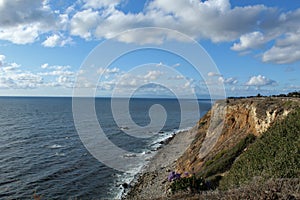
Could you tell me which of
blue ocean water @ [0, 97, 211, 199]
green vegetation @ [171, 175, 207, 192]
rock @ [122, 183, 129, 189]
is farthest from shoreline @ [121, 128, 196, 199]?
green vegetation @ [171, 175, 207, 192]

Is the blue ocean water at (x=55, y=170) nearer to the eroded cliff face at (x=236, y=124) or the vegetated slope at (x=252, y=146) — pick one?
the eroded cliff face at (x=236, y=124)

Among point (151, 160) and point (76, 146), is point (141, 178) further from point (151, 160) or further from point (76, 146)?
point (76, 146)

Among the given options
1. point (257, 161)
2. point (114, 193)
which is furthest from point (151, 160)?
point (257, 161)

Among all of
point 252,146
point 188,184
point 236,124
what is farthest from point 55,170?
point 188,184

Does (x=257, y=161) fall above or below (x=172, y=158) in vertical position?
above

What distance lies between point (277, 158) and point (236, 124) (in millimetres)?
21063

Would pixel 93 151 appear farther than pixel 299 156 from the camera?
Yes

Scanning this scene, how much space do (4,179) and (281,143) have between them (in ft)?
104

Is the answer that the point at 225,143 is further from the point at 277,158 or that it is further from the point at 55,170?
the point at 55,170

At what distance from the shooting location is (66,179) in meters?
34.2

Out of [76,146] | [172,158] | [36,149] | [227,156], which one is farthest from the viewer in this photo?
[76,146]

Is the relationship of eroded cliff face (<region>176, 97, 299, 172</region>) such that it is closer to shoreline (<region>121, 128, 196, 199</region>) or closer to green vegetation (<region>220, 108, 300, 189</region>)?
shoreline (<region>121, 128, 196, 199</region>)

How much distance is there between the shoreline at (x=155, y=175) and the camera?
3016 centimetres

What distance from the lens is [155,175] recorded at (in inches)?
1430
